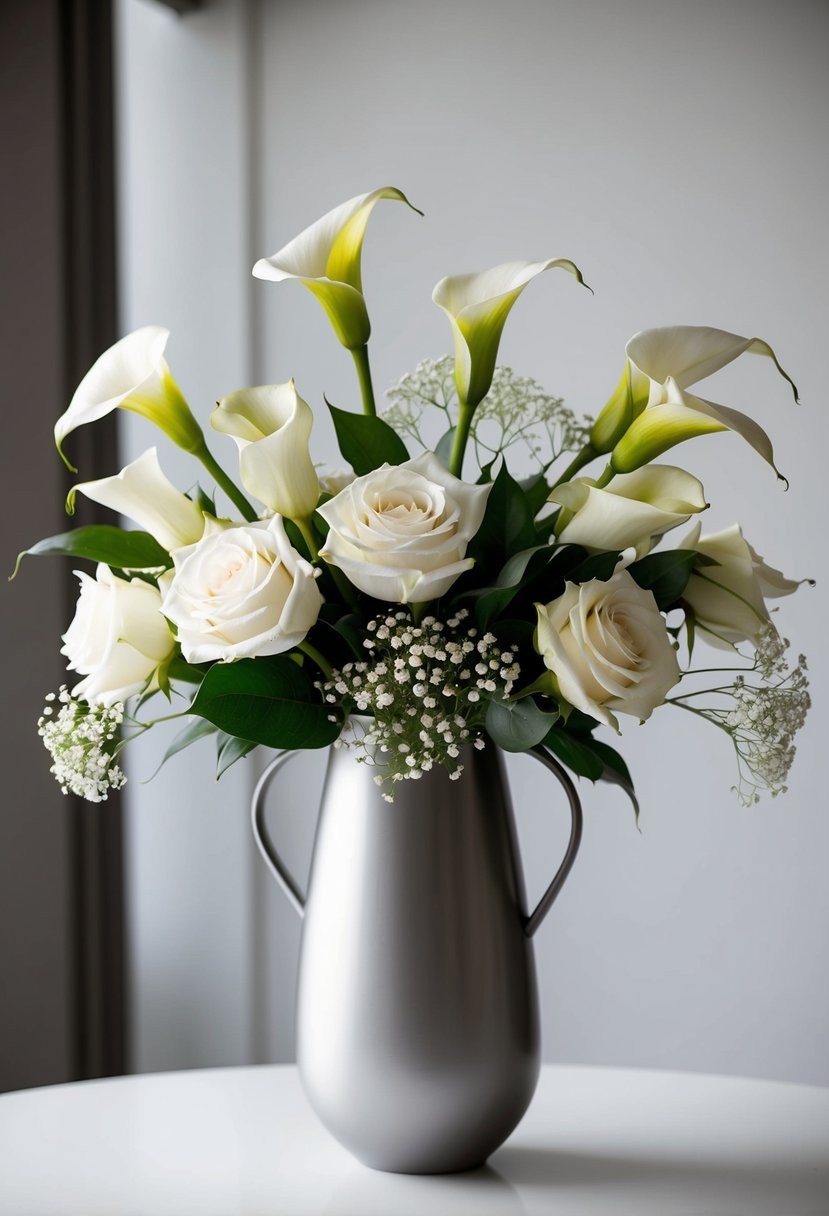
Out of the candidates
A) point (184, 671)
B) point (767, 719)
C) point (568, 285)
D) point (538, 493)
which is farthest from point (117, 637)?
point (568, 285)

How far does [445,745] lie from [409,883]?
89 millimetres

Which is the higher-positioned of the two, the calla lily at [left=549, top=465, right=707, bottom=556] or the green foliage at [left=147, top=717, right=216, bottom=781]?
the calla lily at [left=549, top=465, right=707, bottom=556]

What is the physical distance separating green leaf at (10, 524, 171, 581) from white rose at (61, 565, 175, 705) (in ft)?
0.06

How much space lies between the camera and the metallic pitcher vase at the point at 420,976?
742mm

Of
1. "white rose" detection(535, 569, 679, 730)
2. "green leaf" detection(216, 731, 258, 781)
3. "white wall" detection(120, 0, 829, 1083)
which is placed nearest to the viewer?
"white rose" detection(535, 569, 679, 730)

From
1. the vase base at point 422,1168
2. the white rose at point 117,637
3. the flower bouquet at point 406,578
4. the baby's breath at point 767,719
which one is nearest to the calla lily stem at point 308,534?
the flower bouquet at point 406,578

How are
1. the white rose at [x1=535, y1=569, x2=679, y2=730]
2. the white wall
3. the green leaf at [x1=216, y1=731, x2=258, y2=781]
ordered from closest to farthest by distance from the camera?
the white rose at [x1=535, y1=569, x2=679, y2=730] → the green leaf at [x1=216, y1=731, x2=258, y2=781] → the white wall

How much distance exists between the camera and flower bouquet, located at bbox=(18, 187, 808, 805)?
0.70 meters

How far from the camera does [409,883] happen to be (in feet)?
2.48

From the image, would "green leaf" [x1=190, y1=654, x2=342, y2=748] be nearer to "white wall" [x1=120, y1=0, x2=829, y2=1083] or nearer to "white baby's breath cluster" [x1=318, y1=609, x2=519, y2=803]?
"white baby's breath cluster" [x1=318, y1=609, x2=519, y2=803]

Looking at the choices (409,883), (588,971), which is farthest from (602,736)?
(409,883)

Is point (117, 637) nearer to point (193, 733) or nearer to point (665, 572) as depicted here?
point (193, 733)

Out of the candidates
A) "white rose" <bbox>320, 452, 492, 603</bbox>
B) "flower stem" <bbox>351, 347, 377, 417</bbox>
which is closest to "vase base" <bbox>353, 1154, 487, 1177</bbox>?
"white rose" <bbox>320, 452, 492, 603</bbox>

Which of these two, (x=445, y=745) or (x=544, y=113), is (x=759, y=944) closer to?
(x=445, y=745)
